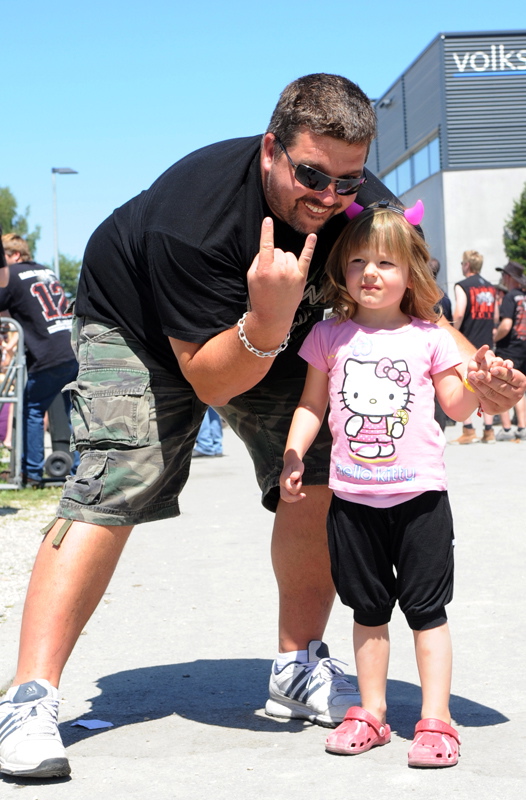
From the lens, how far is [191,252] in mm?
2744

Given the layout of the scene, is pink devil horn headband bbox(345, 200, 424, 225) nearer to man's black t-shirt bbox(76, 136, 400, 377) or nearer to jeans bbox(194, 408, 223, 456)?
man's black t-shirt bbox(76, 136, 400, 377)

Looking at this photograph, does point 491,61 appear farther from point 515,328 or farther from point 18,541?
point 18,541

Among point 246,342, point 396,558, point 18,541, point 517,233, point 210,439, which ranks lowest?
point 18,541

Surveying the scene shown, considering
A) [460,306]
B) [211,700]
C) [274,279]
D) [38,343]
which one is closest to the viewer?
[274,279]

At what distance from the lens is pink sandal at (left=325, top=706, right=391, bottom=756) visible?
108 inches

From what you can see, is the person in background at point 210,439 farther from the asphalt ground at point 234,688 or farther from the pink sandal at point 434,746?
the pink sandal at point 434,746

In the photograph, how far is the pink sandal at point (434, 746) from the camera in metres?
2.61

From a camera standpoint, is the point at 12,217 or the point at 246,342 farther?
the point at 12,217

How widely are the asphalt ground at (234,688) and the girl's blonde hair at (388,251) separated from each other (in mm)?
1206

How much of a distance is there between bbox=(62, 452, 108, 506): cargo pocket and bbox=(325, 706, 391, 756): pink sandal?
90 cm

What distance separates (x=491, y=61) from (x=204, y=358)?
32.4 metres

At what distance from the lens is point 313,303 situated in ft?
→ 10.4

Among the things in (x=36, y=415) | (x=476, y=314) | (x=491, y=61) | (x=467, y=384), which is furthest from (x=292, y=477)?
(x=491, y=61)

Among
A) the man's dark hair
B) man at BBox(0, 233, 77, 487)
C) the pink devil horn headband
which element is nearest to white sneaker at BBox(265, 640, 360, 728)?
the pink devil horn headband
